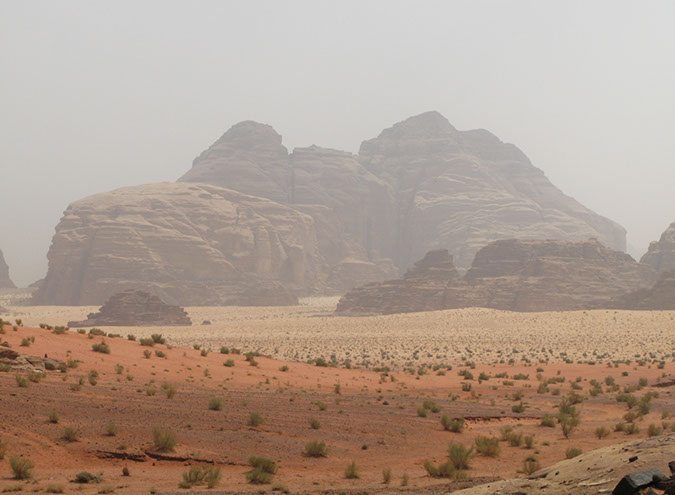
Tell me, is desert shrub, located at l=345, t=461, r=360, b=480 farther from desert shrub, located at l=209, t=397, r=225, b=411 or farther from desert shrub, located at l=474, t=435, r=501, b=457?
desert shrub, located at l=209, t=397, r=225, b=411

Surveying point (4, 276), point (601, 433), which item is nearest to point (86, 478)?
point (601, 433)

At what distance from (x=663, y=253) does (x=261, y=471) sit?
126m

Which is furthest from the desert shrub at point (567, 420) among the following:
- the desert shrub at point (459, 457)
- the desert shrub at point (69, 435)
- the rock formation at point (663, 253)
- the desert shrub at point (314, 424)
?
the rock formation at point (663, 253)

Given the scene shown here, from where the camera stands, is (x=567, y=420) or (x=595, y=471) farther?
(x=567, y=420)

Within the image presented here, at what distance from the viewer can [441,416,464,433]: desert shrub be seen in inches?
681

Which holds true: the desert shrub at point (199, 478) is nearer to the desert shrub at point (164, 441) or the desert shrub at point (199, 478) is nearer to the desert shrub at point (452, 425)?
the desert shrub at point (164, 441)

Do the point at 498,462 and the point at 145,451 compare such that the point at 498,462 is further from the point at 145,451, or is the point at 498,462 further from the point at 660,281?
the point at 660,281

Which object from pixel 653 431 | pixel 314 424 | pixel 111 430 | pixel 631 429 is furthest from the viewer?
pixel 631 429

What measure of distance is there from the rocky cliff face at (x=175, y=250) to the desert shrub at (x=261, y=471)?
119 m

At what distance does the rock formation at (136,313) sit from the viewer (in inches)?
3484

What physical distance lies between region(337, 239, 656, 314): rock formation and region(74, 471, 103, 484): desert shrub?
309 ft

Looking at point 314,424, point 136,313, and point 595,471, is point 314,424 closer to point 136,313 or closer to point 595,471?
point 595,471

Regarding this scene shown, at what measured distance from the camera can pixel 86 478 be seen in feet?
35.4

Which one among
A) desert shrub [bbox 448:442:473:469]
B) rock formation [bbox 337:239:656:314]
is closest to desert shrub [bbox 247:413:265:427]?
desert shrub [bbox 448:442:473:469]
